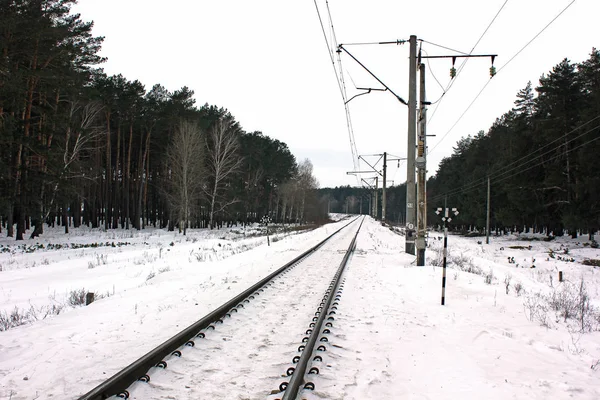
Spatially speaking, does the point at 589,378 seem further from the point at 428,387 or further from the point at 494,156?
the point at 494,156

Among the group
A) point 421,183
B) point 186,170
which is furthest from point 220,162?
point 421,183

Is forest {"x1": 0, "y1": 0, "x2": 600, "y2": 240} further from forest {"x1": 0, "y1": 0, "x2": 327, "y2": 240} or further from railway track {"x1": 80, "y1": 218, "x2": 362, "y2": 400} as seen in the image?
railway track {"x1": 80, "y1": 218, "x2": 362, "y2": 400}

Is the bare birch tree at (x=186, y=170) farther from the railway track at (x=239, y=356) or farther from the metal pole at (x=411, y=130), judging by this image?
the railway track at (x=239, y=356)

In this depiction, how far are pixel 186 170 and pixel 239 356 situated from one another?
3394cm

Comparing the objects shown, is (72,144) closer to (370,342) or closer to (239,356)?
(239,356)

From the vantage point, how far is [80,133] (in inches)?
1178

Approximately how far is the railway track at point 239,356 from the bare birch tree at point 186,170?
103ft

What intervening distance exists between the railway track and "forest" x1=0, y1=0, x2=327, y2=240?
20.3 m

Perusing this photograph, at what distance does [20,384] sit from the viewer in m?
3.79

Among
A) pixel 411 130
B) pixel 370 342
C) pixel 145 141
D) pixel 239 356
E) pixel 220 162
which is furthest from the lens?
pixel 145 141

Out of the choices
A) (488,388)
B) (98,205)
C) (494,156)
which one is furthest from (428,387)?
(494,156)

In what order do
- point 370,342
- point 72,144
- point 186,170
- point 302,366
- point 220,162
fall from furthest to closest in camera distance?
1. point 220,162
2. point 186,170
3. point 72,144
4. point 370,342
5. point 302,366

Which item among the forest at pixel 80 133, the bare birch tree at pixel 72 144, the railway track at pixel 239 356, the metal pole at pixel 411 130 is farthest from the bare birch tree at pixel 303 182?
the railway track at pixel 239 356

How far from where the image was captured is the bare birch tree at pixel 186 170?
36.8 meters
